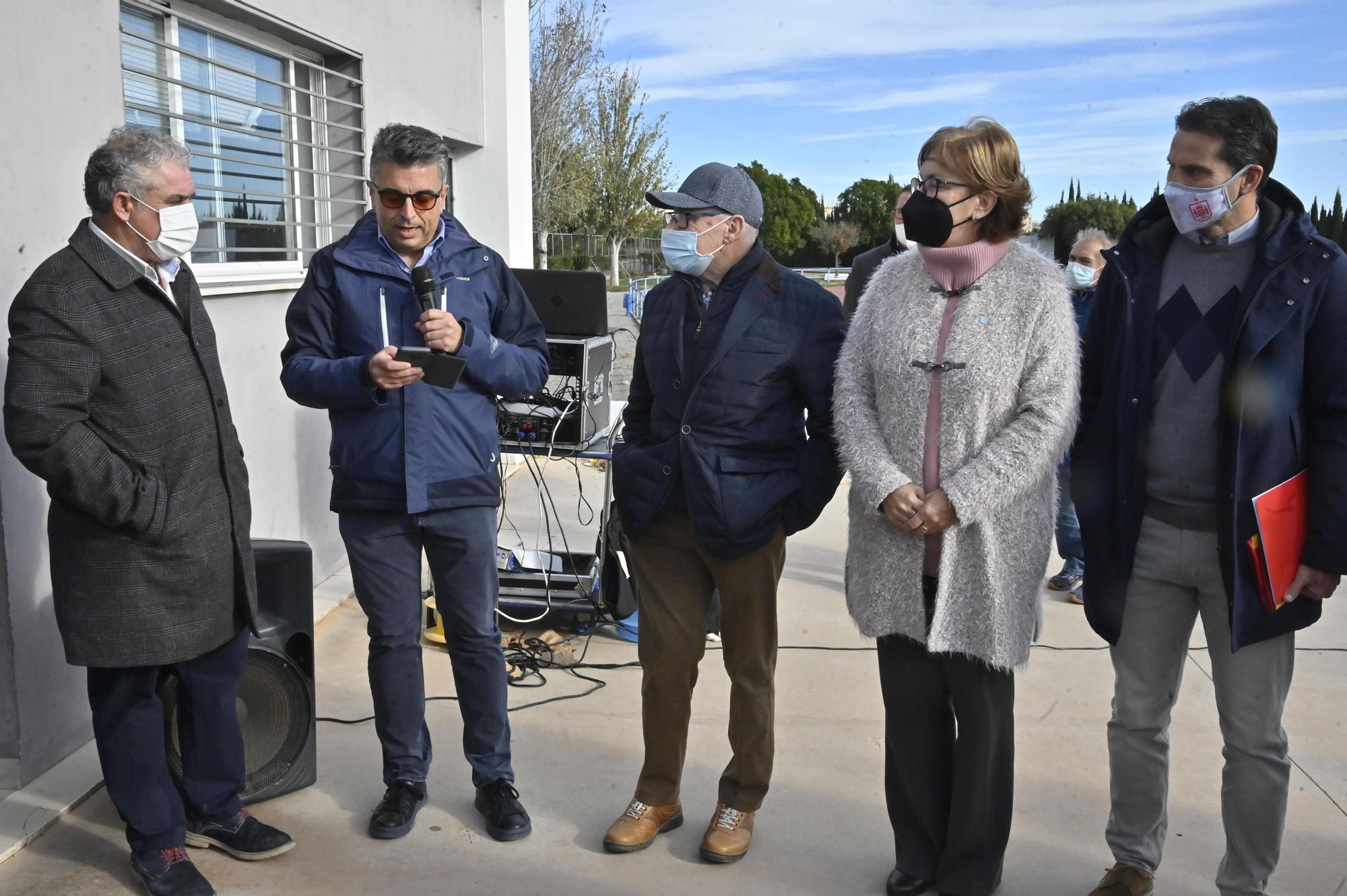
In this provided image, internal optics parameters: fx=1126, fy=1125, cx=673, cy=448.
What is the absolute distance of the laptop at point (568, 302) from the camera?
5.13m

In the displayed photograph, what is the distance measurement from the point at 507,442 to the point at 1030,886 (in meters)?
2.93

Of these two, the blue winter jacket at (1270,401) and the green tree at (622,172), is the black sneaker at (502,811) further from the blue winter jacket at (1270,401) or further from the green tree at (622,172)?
the green tree at (622,172)

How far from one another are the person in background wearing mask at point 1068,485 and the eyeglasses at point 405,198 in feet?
10.4

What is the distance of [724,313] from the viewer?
303 centimetres

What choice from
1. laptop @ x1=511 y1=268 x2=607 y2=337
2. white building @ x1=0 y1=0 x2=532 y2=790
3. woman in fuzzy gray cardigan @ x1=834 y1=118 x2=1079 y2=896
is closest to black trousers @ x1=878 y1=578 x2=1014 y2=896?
woman in fuzzy gray cardigan @ x1=834 y1=118 x2=1079 y2=896

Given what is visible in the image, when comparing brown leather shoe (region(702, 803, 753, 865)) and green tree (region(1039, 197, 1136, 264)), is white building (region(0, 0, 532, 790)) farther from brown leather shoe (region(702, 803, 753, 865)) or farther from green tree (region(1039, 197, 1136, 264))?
green tree (region(1039, 197, 1136, 264))

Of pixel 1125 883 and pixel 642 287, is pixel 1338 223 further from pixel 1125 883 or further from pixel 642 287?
pixel 1125 883

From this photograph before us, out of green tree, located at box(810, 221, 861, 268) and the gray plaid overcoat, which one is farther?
green tree, located at box(810, 221, 861, 268)

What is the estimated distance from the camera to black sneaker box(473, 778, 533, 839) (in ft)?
10.6

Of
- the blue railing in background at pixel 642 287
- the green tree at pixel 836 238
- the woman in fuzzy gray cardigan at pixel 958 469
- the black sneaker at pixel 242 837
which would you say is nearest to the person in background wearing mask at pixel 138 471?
the black sneaker at pixel 242 837

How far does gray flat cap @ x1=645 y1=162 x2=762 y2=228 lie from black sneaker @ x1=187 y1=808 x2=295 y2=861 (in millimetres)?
2033

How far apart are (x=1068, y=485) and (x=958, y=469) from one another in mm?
2791

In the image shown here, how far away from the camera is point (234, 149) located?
16.5 feet

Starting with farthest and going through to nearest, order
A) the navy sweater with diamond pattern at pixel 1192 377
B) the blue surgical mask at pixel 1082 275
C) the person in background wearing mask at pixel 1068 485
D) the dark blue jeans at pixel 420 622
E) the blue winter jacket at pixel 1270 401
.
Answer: the blue surgical mask at pixel 1082 275
the person in background wearing mask at pixel 1068 485
the dark blue jeans at pixel 420 622
the navy sweater with diamond pattern at pixel 1192 377
the blue winter jacket at pixel 1270 401
